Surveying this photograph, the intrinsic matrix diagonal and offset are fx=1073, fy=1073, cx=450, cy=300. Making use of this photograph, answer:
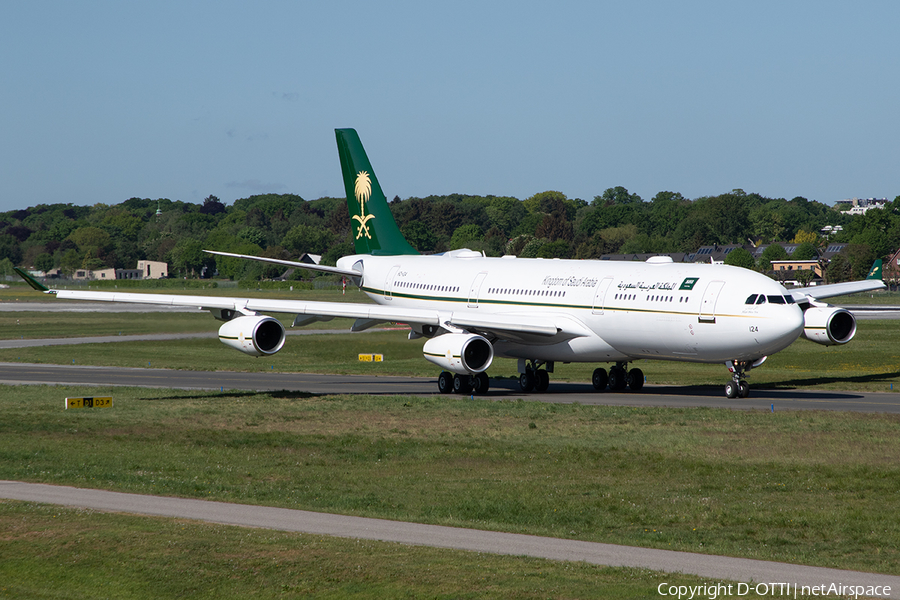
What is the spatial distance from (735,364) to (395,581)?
26112 millimetres

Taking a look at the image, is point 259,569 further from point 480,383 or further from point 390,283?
point 390,283

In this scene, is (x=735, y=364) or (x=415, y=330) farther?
(x=415, y=330)

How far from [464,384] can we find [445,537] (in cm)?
2523

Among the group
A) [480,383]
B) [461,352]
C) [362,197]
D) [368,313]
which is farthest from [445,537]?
[362,197]

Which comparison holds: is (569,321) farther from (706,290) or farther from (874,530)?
(874,530)

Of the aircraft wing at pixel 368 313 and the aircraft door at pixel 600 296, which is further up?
the aircraft door at pixel 600 296

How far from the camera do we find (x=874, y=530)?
1861 cm

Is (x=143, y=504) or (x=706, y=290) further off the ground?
(x=706, y=290)

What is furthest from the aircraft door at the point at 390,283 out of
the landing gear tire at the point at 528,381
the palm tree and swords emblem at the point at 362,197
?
the landing gear tire at the point at 528,381

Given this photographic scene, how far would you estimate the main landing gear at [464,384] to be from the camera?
42.8 meters

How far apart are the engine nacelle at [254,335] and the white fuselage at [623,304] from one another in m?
8.25

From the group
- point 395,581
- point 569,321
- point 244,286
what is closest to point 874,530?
point 395,581

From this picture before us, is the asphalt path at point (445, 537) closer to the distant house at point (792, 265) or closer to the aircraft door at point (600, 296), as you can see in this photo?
the aircraft door at point (600, 296)

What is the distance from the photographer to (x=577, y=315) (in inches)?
1603
